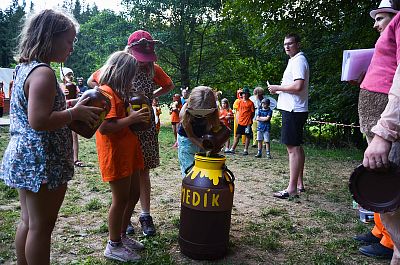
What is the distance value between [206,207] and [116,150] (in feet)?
2.73

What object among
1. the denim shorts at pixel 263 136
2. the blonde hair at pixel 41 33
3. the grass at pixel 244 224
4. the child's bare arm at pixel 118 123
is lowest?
the grass at pixel 244 224

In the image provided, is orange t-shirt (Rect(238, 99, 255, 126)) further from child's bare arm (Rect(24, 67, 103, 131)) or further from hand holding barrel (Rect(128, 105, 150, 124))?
child's bare arm (Rect(24, 67, 103, 131))

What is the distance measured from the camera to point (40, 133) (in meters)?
2.02

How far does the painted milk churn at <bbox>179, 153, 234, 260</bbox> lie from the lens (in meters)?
2.90

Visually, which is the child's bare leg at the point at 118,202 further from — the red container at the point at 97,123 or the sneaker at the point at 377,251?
the sneaker at the point at 377,251

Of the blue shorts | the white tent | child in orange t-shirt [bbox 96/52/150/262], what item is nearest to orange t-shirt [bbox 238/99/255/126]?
the blue shorts

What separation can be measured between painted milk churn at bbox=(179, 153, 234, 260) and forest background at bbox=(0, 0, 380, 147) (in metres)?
1.56

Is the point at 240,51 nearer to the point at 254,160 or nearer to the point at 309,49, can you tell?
the point at 309,49

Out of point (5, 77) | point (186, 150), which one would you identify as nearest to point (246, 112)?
point (186, 150)

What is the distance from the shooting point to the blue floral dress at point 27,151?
6.54ft

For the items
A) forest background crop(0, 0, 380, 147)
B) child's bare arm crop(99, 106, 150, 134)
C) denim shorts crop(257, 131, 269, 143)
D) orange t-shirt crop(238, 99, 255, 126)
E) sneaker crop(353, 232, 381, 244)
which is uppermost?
forest background crop(0, 0, 380, 147)

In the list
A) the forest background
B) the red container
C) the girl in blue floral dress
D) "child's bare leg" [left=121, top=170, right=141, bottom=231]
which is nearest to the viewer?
the girl in blue floral dress

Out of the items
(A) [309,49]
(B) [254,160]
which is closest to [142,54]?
(B) [254,160]

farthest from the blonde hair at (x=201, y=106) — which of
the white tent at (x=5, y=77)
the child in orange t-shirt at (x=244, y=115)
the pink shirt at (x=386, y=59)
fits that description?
the white tent at (x=5, y=77)
